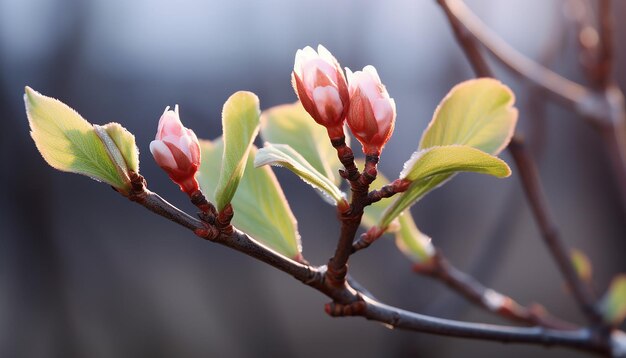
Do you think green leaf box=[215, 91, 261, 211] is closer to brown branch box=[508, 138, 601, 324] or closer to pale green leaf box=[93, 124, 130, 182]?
pale green leaf box=[93, 124, 130, 182]

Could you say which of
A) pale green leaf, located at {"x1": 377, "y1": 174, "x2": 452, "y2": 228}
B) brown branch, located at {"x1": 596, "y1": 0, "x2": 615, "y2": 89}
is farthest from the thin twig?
pale green leaf, located at {"x1": 377, "y1": 174, "x2": 452, "y2": 228}

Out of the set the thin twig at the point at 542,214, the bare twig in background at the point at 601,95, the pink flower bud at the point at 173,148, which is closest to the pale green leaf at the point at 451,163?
the pink flower bud at the point at 173,148

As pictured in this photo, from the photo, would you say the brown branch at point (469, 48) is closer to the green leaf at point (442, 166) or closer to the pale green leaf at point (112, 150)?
the green leaf at point (442, 166)

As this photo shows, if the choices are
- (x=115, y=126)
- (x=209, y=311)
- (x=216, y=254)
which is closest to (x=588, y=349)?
(x=115, y=126)

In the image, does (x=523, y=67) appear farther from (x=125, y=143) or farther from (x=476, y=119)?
(x=125, y=143)

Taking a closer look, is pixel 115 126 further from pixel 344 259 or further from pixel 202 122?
pixel 202 122
